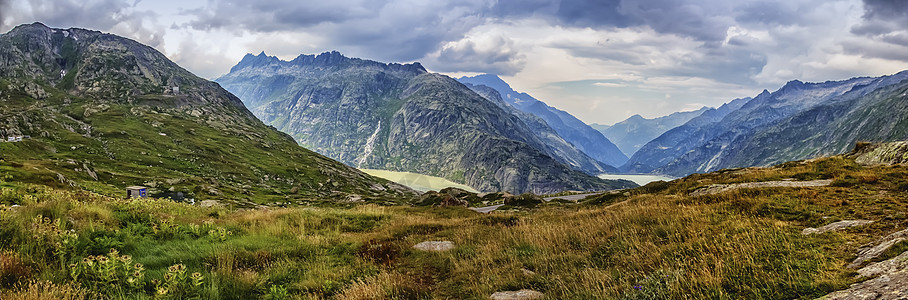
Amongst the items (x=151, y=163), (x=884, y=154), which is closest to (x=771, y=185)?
(x=884, y=154)

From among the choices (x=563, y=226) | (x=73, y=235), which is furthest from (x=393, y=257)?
(x=73, y=235)

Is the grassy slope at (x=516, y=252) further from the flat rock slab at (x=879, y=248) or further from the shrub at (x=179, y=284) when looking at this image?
the flat rock slab at (x=879, y=248)

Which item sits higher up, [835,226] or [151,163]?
[151,163]

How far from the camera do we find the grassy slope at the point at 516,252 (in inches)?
305

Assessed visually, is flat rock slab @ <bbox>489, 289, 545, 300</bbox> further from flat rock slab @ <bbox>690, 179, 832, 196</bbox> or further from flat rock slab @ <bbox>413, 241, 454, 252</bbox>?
flat rock slab @ <bbox>690, 179, 832, 196</bbox>

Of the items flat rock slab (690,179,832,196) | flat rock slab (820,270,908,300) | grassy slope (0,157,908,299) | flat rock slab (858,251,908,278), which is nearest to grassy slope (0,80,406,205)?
grassy slope (0,157,908,299)

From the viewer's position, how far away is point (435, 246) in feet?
48.2

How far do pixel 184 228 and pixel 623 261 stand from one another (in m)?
13.9

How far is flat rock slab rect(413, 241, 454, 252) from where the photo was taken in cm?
1418

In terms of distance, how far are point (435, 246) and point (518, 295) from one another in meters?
6.14

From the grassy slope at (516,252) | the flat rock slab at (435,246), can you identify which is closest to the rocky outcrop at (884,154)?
the grassy slope at (516,252)

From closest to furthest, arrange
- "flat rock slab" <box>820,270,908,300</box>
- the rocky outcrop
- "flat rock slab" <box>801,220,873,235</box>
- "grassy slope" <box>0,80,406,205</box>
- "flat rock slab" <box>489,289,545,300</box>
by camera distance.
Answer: "flat rock slab" <box>820,270,908,300</box> → "flat rock slab" <box>489,289,545,300</box> → "flat rock slab" <box>801,220,873,235</box> → the rocky outcrop → "grassy slope" <box>0,80,406,205</box>

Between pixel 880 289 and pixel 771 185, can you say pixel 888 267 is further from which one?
pixel 771 185

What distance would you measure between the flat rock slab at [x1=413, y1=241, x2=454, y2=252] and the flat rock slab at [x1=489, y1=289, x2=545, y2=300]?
497 cm
